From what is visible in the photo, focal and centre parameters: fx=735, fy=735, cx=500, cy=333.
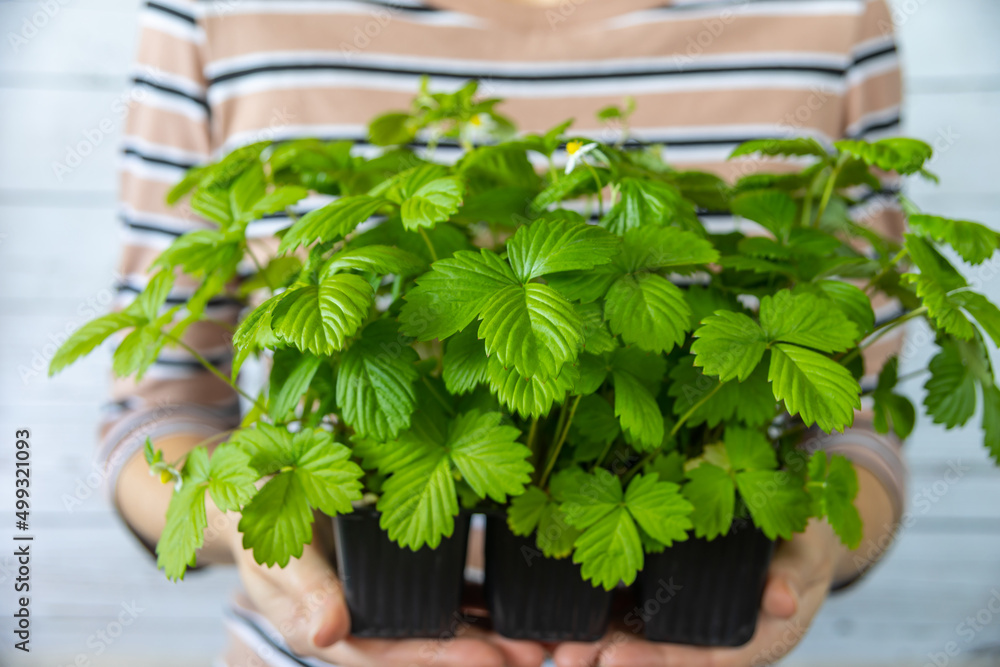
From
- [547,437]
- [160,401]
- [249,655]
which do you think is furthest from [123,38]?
[547,437]

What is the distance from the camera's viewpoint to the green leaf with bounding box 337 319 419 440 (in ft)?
1.43

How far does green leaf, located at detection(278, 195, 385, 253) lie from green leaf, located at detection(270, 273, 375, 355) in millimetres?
29

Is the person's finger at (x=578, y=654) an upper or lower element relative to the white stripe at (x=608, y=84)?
lower

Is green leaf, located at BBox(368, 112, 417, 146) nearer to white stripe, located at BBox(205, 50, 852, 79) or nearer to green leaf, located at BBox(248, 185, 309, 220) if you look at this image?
green leaf, located at BBox(248, 185, 309, 220)

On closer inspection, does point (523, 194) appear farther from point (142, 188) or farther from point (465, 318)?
point (142, 188)

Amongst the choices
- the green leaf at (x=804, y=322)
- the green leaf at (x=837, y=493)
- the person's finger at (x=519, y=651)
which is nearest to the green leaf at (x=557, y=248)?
the green leaf at (x=804, y=322)

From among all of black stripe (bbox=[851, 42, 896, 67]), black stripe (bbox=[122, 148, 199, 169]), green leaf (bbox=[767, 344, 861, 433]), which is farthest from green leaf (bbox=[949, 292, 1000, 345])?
black stripe (bbox=[122, 148, 199, 169])

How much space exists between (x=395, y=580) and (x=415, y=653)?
0.08 m

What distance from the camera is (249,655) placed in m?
0.87

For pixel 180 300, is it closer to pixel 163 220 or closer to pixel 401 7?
pixel 163 220

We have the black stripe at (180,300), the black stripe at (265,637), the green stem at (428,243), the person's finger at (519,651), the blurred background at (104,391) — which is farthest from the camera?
the blurred background at (104,391)

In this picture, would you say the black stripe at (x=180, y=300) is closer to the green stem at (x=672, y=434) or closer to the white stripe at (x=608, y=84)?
the white stripe at (x=608, y=84)

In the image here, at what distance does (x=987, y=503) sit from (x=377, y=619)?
1.52 meters

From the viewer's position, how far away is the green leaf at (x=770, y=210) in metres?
0.54
